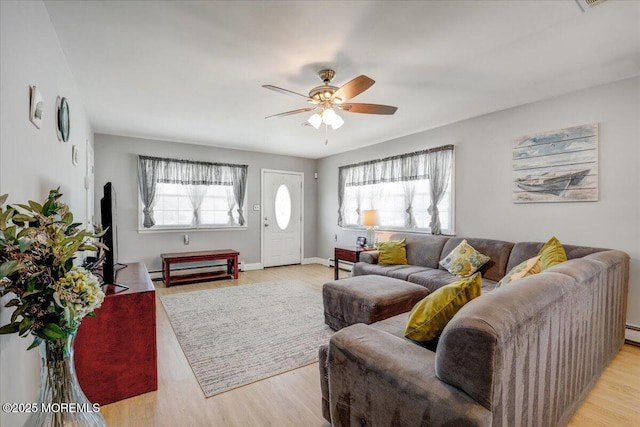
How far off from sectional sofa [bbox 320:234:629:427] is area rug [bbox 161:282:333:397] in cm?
93

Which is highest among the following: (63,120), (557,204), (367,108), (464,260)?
(367,108)

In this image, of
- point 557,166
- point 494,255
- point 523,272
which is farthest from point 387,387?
point 557,166

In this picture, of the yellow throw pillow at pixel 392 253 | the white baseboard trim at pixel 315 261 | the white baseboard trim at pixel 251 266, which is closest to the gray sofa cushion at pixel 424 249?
the yellow throw pillow at pixel 392 253

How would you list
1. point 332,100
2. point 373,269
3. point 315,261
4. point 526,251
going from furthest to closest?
point 315,261 < point 373,269 < point 526,251 < point 332,100

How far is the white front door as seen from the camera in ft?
21.2

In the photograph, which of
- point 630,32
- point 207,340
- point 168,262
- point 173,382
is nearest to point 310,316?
point 207,340

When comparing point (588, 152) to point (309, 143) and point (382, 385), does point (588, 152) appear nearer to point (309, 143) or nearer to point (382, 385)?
point (382, 385)

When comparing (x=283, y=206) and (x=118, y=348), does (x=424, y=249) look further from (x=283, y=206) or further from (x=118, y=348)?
(x=118, y=348)

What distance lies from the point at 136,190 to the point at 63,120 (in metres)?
3.15

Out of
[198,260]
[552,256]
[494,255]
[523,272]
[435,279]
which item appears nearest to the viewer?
[523,272]

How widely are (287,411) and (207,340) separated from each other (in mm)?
1346

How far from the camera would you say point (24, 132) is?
1.47 m

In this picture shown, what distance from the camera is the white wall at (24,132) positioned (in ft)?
4.06

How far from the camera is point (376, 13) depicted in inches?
75.4
